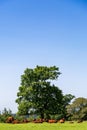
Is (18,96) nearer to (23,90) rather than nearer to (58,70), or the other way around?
(23,90)

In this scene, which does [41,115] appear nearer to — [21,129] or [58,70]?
[58,70]

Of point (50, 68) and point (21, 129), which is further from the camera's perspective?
point (50, 68)

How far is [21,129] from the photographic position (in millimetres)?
25547

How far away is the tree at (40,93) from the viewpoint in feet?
218

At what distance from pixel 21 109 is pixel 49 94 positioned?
267 inches

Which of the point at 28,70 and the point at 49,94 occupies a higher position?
the point at 28,70

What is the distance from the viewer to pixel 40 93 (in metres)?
67.1

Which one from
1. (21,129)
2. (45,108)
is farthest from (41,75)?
(21,129)

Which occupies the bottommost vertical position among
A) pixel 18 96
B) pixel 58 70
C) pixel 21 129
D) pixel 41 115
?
pixel 21 129

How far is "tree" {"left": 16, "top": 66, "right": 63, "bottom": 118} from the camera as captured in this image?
66.3 metres

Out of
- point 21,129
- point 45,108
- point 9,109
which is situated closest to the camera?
point 21,129

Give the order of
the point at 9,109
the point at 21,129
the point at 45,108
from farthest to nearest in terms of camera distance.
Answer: the point at 9,109
the point at 45,108
the point at 21,129

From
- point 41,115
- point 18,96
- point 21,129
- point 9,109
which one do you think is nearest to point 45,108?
point 41,115

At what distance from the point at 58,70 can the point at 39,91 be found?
5.96 meters
